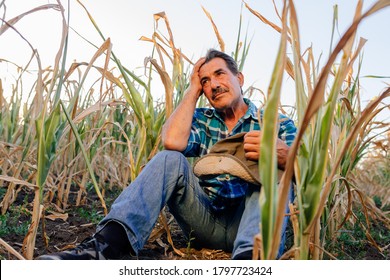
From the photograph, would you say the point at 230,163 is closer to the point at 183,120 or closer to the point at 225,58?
the point at 183,120

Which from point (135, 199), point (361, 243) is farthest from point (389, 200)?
point (135, 199)

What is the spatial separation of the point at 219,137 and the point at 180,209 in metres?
0.36

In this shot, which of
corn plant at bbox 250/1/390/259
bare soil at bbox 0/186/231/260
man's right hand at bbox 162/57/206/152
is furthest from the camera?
man's right hand at bbox 162/57/206/152

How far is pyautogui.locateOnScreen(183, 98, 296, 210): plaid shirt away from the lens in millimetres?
1729

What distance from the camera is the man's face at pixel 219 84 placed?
1.91 meters

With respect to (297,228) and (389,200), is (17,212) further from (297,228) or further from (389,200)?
(389,200)

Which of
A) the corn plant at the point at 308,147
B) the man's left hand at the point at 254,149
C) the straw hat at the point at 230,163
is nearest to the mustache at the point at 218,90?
the straw hat at the point at 230,163

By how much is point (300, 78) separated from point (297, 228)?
1.02 feet

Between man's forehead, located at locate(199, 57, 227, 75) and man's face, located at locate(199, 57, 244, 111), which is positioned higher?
man's forehead, located at locate(199, 57, 227, 75)

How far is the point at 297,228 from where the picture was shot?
102 centimetres

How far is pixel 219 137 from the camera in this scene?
1950 mm

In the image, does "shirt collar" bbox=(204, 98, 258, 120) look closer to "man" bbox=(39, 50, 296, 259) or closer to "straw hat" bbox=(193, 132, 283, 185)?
"man" bbox=(39, 50, 296, 259)

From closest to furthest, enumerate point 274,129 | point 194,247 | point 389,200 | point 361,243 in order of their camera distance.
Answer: point 274,129, point 194,247, point 361,243, point 389,200

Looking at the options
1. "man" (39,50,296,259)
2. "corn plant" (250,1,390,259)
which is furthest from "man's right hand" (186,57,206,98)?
"corn plant" (250,1,390,259)
